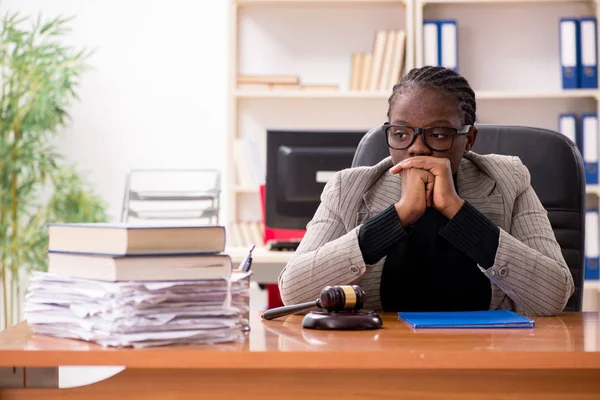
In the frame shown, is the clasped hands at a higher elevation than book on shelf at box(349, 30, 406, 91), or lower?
lower

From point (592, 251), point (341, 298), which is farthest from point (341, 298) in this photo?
point (592, 251)

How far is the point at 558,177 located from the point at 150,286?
114 centimetres

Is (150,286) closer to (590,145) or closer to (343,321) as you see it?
(343,321)

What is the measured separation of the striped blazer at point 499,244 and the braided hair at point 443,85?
4.2 inches

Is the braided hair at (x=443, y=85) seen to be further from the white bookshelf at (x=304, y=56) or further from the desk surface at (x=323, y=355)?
the white bookshelf at (x=304, y=56)

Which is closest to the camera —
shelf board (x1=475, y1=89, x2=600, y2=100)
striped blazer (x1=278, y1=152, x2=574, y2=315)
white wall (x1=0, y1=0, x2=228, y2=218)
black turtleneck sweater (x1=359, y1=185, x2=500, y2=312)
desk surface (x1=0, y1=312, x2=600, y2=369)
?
desk surface (x1=0, y1=312, x2=600, y2=369)

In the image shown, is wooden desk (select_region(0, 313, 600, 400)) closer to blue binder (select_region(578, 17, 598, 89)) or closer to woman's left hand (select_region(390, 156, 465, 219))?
woman's left hand (select_region(390, 156, 465, 219))

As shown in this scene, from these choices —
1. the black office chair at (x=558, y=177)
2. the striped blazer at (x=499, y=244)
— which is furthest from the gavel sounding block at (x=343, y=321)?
the black office chair at (x=558, y=177)

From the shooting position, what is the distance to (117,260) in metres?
0.97

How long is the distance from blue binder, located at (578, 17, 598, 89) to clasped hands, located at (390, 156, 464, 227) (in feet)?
9.55

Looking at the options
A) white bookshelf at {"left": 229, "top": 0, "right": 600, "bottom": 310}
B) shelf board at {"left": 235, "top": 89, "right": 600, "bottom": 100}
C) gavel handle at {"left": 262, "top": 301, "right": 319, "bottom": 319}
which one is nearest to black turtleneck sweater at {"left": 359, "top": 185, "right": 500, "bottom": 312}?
gavel handle at {"left": 262, "top": 301, "right": 319, "bottom": 319}

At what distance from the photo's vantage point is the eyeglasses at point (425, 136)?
152 centimetres

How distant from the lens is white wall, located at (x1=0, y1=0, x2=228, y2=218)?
4637 mm

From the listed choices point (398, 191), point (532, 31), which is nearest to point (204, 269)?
point (398, 191)
